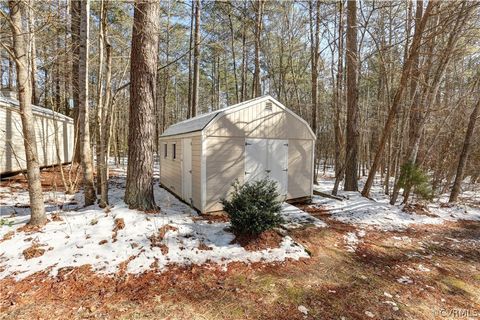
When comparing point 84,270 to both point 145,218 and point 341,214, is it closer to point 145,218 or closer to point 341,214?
point 145,218

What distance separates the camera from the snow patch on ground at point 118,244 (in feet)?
11.1

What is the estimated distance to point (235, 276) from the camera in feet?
11.2

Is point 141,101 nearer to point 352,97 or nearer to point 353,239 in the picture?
point 353,239

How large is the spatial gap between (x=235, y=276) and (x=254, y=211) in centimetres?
115

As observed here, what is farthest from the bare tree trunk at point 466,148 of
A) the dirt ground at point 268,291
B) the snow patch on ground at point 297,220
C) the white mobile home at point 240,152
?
the snow patch on ground at point 297,220

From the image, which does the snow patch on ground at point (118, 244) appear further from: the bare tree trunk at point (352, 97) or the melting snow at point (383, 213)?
the bare tree trunk at point (352, 97)

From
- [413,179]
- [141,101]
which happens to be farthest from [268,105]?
[413,179]

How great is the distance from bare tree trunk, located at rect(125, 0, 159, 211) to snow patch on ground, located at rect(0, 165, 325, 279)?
459mm

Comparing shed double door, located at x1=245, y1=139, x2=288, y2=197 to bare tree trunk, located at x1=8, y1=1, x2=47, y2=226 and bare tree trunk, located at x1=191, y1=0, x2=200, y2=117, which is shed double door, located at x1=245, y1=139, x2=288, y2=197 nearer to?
bare tree trunk, located at x1=8, y1=1, x2=47, y2=226

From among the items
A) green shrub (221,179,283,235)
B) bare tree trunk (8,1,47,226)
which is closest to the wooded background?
bare tree trunk (8,1,47,226)

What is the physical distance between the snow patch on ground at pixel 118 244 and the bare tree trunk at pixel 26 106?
1.23 feet

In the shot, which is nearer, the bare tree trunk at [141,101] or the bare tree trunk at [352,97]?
the bare tree trunk at [141,101]

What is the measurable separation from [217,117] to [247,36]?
31.4 feet

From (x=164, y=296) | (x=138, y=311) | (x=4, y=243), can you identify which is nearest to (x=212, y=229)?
(x=164, y=296)
